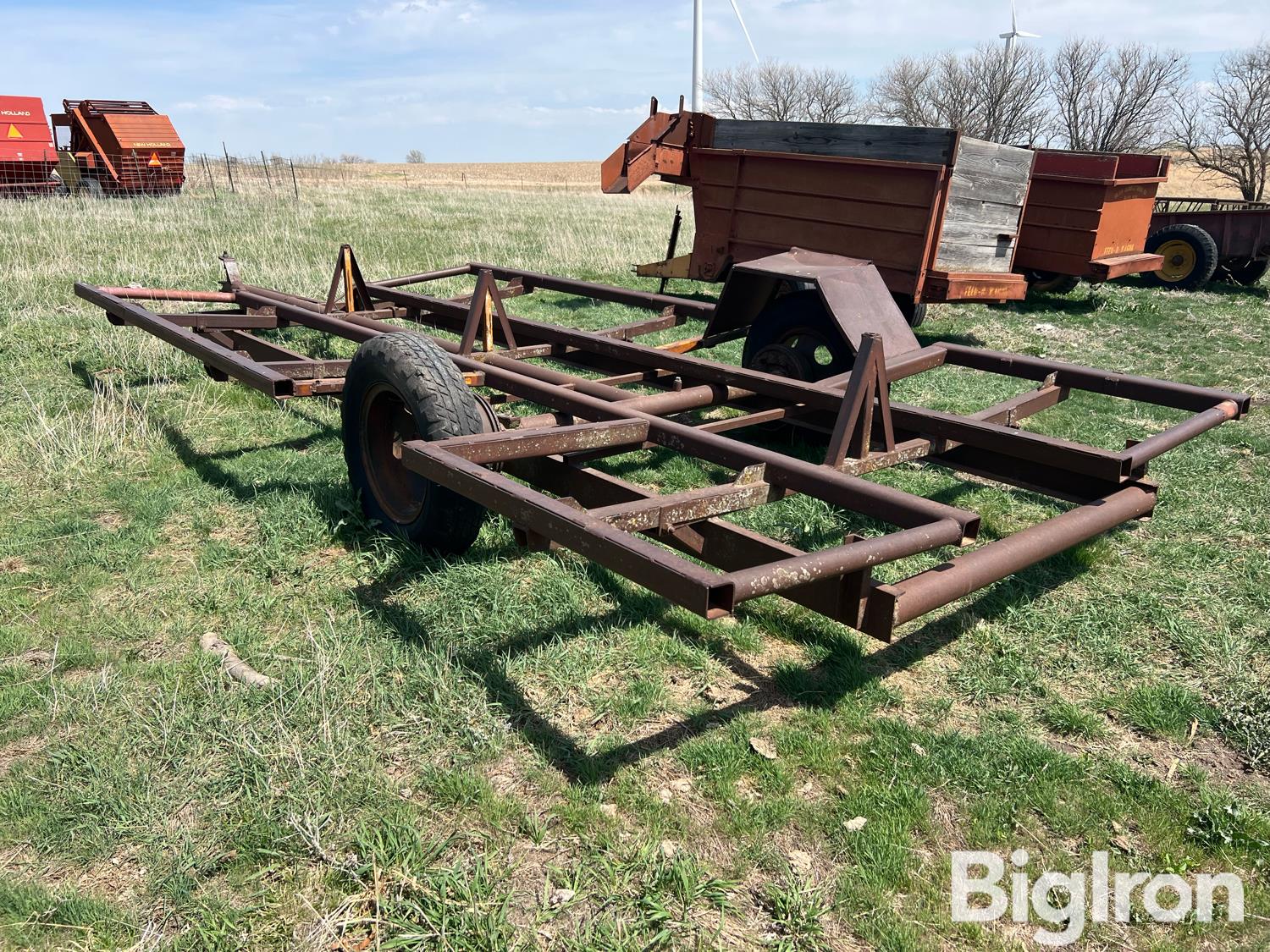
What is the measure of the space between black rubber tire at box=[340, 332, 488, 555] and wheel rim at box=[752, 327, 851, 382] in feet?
7.84

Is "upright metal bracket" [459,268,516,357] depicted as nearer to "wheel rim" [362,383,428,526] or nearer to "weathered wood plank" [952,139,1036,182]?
"wheel rim" [362,383,428,526]

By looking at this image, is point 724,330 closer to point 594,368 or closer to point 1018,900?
point 594,368

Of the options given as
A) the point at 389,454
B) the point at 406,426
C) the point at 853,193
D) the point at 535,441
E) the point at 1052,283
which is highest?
the point at 853,193

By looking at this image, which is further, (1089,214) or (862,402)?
(1089,214)

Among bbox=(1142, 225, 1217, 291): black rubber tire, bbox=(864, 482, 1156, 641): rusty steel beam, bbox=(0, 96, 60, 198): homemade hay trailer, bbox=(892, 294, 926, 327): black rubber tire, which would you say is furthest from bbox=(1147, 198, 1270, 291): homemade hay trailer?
bbox=(0, 96, 60, 198): homemade hay trailer

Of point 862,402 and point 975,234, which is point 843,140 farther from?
point 862,402

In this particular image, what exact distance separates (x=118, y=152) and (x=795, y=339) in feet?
71.4

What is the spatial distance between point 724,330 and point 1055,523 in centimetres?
322

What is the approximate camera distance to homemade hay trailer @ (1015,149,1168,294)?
10.5 m

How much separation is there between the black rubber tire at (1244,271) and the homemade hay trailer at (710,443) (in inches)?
461

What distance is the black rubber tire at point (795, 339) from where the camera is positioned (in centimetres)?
543

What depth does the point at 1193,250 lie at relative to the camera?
1330cm

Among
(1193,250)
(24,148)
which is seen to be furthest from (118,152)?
(1193,250)

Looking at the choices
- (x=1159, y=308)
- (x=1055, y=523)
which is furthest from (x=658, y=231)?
(x=1055, y=523)
